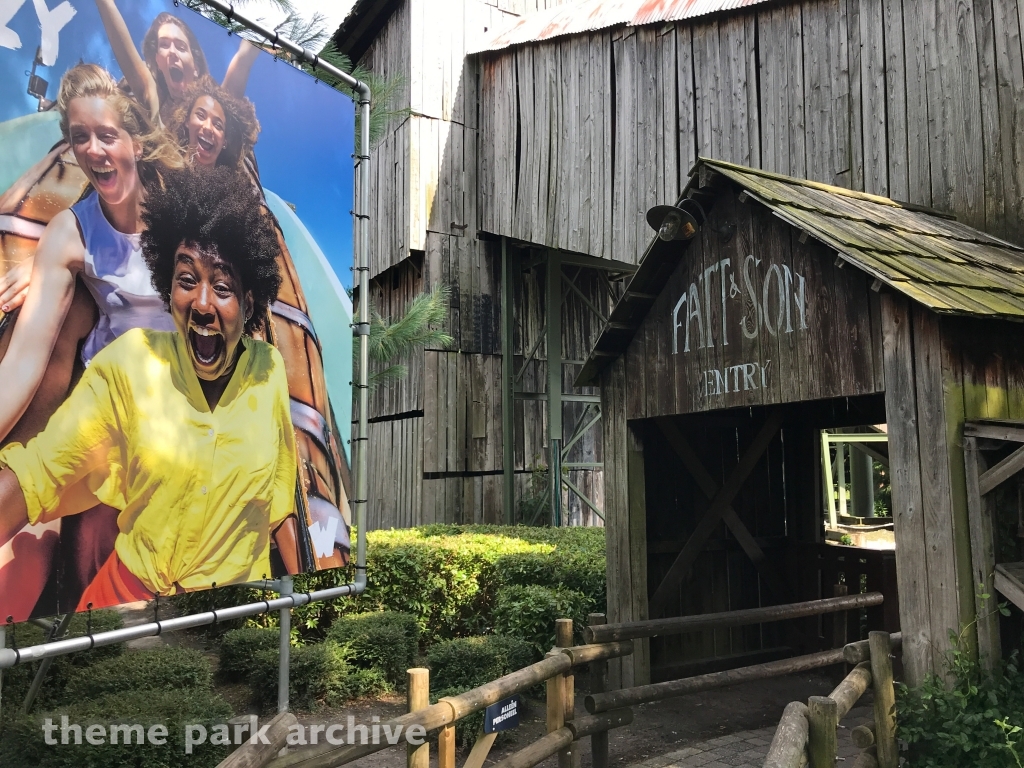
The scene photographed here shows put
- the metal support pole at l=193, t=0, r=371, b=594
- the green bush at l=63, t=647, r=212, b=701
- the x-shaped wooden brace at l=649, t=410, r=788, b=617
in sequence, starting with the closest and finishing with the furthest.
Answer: the metal support pole at l=193, t=0, r=371, b=594
the green bush at l=63, t=647, r=212, b=701
the x-shaped wooden brace at l=649, t=410, r=788, b=617

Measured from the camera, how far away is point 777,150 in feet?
29.5

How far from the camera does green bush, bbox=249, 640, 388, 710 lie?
7.88m

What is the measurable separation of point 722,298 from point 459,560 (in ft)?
16.0

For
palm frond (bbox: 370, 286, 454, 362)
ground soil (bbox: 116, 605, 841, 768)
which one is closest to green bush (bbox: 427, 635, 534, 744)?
ground soil (bbox: 116, 605, 841, 768)

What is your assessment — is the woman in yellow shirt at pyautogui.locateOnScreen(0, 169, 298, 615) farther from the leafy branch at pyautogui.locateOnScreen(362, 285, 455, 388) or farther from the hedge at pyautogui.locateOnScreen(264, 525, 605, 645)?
the leafy branch at pyautogui.locateOnScreen(362, 285, 455, 388)

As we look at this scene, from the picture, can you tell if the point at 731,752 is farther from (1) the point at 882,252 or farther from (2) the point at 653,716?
(1) the point at 882,252

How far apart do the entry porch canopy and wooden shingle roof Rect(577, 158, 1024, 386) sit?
0.06ft

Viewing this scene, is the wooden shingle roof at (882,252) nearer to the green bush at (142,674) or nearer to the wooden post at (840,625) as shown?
the wooden post at (840,625)

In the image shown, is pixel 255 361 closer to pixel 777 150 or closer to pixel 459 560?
pixel 459 560

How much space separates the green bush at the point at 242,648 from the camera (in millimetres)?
8375

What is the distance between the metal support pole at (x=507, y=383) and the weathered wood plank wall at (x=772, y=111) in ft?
3.47

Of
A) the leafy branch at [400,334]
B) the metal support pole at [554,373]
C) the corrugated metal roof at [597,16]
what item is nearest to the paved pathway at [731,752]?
the leafy branch at [400,334]

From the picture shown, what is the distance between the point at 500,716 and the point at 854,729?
1935 millimetres

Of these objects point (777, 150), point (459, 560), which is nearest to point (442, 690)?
point (459, 560)
